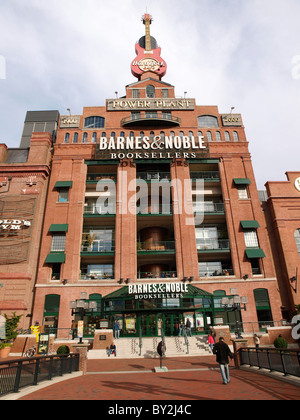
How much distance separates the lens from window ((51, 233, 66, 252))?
33406 mm

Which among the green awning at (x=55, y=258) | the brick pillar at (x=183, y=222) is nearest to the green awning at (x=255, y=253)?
the brick pillar at (x=183, y=222)

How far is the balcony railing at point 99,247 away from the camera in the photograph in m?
34.7

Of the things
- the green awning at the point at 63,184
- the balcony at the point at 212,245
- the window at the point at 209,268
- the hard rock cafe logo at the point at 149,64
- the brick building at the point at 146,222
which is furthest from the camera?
the hard rock cafe logo at the point at 149,64

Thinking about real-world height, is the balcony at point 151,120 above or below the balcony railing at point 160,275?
above

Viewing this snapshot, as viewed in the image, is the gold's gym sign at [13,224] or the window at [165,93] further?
the window at [165,93]

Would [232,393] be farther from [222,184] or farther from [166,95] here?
[166,95]

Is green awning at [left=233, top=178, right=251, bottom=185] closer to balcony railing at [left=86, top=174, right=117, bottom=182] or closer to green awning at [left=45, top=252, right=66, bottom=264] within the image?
balcony railing at [left=86, top=174, right=117, bottom=182]

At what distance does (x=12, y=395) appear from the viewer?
9.13m

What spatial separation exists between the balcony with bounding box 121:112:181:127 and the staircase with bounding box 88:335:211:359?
28934 millimetres

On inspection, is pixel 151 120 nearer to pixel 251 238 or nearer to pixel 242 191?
pixel 242 191

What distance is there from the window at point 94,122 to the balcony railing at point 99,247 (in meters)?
17.7

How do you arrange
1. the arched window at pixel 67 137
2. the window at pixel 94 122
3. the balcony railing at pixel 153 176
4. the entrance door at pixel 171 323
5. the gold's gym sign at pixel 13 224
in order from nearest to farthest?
the entrance door at pixel 171 323 < the gold's gym sign at pixel 13 224 < the balcony railing at pixel 153 176 < the arched window at pixel 67 137 < the window at pixel 94 122

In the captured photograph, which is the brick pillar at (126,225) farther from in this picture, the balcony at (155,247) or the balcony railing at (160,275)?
the balcony railing at (160,275)

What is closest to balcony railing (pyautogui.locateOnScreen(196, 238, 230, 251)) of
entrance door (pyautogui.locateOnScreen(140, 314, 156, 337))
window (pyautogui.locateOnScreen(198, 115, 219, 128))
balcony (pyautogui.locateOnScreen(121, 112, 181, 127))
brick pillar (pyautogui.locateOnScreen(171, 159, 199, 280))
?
brick pillar (pyautogui.locateOnScreen(171, 159, 199, 280))
